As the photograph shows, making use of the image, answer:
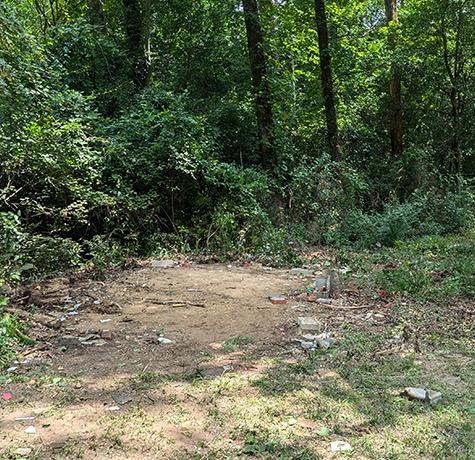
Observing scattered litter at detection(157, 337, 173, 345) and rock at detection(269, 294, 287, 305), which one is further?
rock at detection(269, 294, 287, 305)

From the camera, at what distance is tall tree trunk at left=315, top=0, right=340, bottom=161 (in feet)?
35.3

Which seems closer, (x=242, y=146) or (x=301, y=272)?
(x=301, y=272)

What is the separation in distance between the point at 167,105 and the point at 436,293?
241 inches

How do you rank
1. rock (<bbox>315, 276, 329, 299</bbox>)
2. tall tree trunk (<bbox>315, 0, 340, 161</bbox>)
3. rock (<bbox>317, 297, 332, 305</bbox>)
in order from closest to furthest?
rock (<bbox>317, 297, 332, 305</bbox>), rock (<bbox>315, 276, 329, 299</bbox>), tall tree trunk (<bbox>315, 0, 340, 161</bbox>)

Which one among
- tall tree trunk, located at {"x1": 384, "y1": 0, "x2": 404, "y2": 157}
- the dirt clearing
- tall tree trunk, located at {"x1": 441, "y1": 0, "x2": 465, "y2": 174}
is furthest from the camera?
tall tree trunk, located at {"x1": 384, "y1": 0, "x2": 404, "y2": 157}

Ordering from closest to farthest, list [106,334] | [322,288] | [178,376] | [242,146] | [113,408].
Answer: [113,408] → [178,376] → [106,334] → [322,288] → [242,146]

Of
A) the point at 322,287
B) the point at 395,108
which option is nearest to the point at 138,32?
the point at 395,108

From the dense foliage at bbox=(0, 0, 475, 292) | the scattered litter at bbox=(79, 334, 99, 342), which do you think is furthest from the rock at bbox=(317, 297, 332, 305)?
the dense foliage at bbox=(0, 0, 475, 292)

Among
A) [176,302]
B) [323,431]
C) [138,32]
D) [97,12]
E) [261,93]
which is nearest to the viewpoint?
[323,431]

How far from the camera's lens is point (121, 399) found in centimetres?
295

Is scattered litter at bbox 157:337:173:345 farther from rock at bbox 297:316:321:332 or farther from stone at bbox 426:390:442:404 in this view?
stone at bbox 426:390:442:404

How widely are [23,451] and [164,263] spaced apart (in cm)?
449

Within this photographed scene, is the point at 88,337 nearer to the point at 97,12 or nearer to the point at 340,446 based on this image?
the point at 340,446

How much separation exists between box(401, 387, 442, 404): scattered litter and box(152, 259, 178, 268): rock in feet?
14.1
